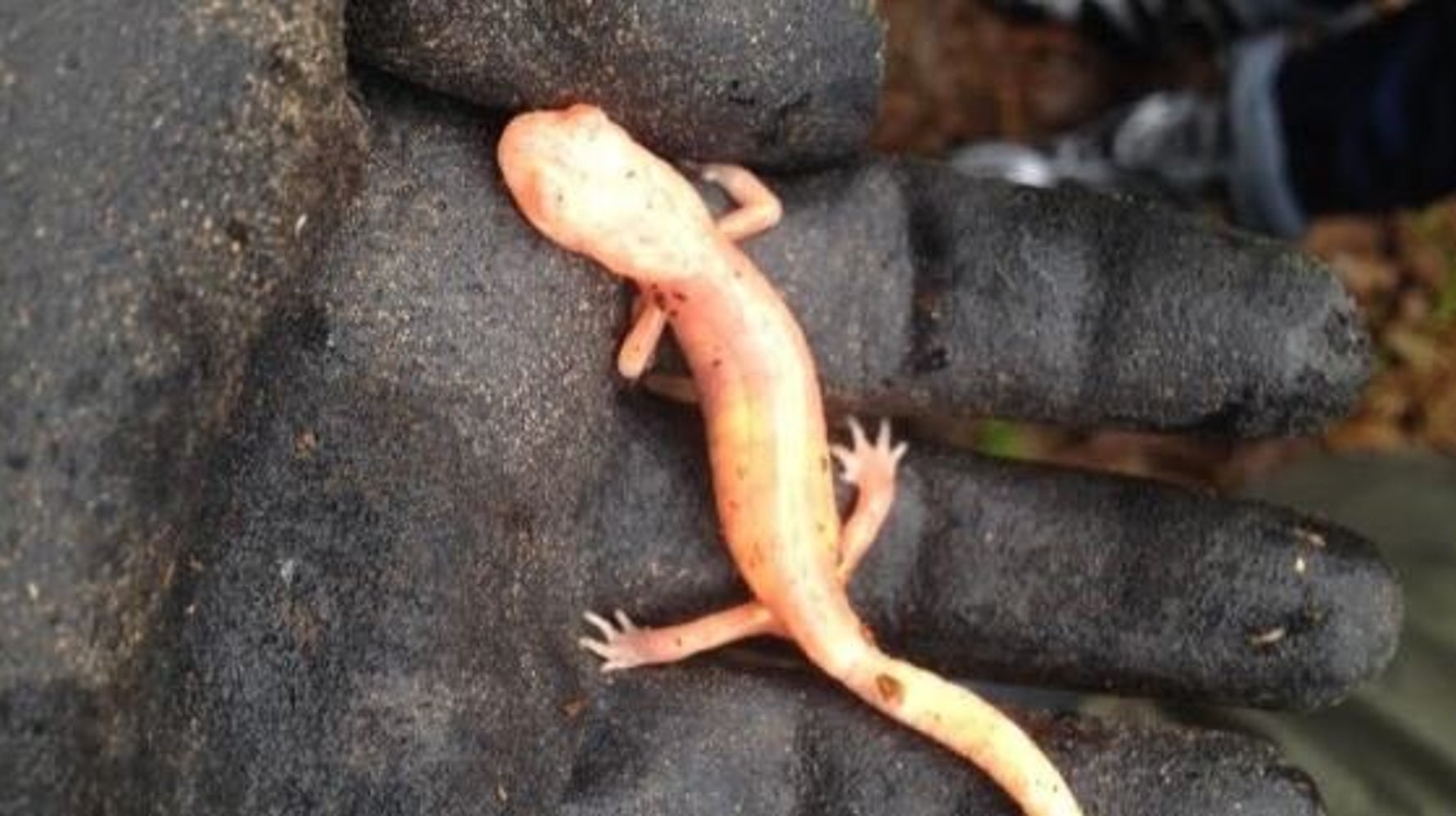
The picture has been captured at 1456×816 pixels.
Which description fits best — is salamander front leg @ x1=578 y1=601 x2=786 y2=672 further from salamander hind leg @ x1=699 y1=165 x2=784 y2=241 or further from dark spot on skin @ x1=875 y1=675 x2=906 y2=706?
salamander hind leg @ x1=699 y1=165 x2=784 y2=241

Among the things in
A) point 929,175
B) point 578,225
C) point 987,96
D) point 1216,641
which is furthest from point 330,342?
point 987,96

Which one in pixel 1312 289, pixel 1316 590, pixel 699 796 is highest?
pixel 1312 289

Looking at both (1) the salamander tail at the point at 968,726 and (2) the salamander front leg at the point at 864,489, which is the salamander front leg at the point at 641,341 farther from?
(1) the salamander tail at the point at 968,726

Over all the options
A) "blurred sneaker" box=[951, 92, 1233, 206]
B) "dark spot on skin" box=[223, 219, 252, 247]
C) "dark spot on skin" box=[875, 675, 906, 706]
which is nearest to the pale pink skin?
"dark spot on skin" box=[875, 675, 906, 706]

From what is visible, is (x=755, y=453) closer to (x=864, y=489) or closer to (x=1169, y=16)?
(x=864, y=489)

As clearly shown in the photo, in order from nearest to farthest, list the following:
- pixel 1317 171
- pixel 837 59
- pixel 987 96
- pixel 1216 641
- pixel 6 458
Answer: pixel 6 458 → pixel 837 59 → pixel 1216 641 → pixel 1317 171 → pixel 987 96

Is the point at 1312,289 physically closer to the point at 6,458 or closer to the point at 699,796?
the point at 699,796

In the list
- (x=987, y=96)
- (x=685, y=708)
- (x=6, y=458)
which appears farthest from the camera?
(x=987, y=96)
